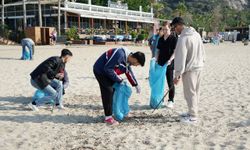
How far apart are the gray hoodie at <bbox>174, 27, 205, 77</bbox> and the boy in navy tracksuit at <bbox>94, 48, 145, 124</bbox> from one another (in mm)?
548

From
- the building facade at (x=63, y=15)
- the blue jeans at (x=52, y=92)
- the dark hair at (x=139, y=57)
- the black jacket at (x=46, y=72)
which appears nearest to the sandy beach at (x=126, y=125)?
the blue jeans at (x=52, y=92)

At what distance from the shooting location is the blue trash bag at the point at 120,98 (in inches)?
231

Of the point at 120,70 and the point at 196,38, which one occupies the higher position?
the point at 196,38

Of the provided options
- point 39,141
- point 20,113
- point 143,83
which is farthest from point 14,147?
point 143,83

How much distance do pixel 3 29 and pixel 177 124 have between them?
30.9 m

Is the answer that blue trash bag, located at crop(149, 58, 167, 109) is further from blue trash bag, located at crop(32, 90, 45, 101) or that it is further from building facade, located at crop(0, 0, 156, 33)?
building facade, located at crop(0, 0, 156, 33)

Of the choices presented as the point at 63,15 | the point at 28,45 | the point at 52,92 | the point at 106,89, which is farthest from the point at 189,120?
the point at 63,15

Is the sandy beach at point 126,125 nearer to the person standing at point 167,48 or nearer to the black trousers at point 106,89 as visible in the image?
the black trousers at point 106,89

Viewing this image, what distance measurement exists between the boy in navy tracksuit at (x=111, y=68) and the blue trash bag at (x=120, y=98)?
0.47 ft

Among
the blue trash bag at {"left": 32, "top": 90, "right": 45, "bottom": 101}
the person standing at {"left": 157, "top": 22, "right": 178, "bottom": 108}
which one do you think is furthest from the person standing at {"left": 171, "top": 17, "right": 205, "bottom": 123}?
the blue trash bag at {"left": 32, "top": 90, "right": 45, "bottom": 101}

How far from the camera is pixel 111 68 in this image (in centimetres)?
Answer: 550

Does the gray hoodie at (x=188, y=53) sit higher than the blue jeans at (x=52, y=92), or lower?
higher

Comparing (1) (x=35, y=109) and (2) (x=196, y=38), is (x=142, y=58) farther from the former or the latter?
(1) (x=35, y=109)

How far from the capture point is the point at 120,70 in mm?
5684
